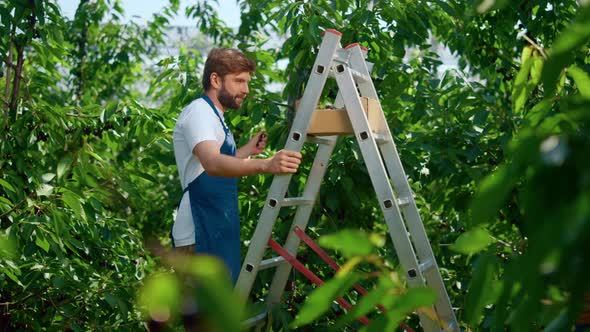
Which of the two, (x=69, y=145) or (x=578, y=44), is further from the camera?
(x=69, y=145)

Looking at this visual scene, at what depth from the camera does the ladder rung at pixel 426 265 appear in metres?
2.57

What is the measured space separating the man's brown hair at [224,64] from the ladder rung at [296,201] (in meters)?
0.45

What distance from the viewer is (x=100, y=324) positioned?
3238mm

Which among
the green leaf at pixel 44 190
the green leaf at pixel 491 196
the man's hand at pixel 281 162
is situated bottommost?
the green leaf at pixel 44 190

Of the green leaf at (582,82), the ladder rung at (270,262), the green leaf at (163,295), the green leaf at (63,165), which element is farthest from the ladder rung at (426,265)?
the green leaf at (163,295)

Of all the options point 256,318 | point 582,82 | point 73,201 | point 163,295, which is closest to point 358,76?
point 256,318

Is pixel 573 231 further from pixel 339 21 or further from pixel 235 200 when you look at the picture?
pixel 339 21

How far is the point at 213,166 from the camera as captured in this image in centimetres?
243

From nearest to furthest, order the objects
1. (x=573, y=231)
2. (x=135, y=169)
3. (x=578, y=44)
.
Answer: (x=573, y=231) < (x=578, y=44) < (x=135, y=169)

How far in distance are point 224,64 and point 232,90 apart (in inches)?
3.5

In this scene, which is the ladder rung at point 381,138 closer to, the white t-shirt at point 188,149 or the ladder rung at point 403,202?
the ladder rung at point 403,202

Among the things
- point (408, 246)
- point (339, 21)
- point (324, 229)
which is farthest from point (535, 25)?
point (408, 246)

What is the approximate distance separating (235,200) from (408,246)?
58 centimetres

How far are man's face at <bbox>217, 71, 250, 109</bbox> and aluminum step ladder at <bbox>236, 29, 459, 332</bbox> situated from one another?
224mm
